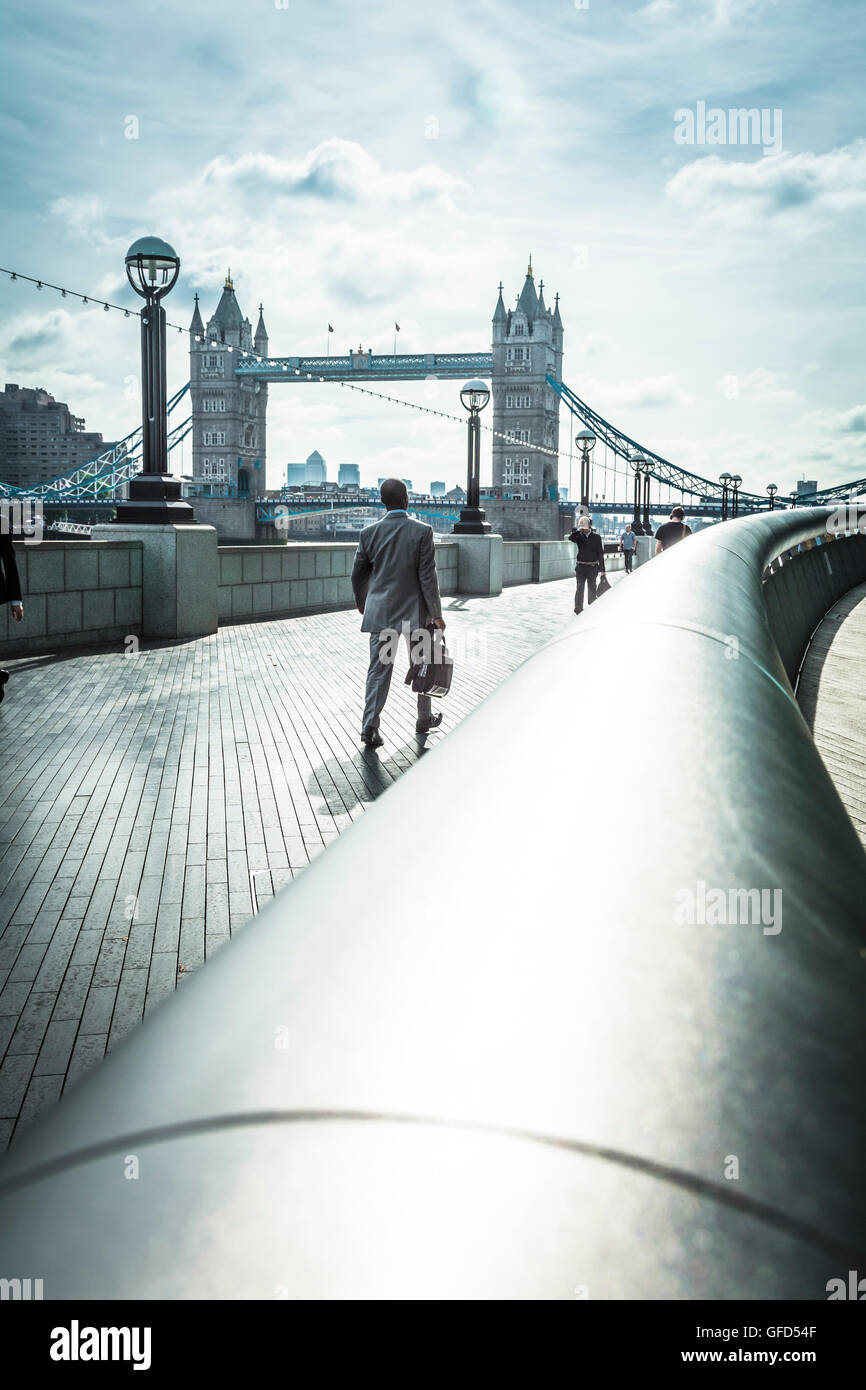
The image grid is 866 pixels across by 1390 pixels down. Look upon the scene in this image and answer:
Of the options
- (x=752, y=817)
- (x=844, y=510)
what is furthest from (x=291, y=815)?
(x=844, y=510)

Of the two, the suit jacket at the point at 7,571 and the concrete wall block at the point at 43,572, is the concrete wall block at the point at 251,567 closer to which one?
the concrete wall block at the point at 43,572

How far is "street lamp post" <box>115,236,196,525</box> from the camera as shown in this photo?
31.0 ft

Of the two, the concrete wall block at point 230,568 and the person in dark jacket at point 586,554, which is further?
the person in dark jacket at point 586,554

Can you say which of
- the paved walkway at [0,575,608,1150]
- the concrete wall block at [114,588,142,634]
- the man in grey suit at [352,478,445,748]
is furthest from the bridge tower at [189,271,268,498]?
the man in grey suit at [352,478,445,748]

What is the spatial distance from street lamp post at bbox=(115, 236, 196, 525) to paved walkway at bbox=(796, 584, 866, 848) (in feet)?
18.9

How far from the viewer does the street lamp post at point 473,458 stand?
15328 millimetres

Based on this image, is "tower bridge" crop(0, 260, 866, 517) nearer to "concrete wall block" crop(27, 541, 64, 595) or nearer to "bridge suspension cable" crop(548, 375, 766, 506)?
"bridge suspension cable" crop(548, 375, 766, 506)

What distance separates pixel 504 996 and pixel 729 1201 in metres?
0.14

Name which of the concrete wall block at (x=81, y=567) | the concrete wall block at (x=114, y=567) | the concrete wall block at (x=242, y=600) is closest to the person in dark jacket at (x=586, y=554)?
the concrete wall block at (x=242, y=600)

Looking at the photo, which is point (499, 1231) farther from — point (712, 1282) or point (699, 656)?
point (699, 656)

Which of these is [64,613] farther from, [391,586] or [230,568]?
[391,586]

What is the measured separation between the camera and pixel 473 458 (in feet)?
51.3

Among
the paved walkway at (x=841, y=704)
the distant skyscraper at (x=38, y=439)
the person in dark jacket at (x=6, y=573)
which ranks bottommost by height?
the paved walkway at (x=841, y=704)

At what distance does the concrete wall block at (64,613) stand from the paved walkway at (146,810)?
34 cm
